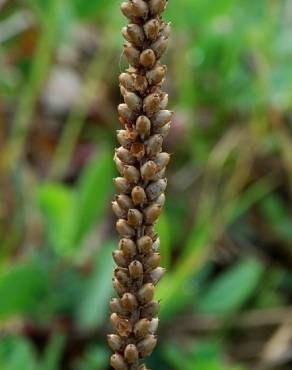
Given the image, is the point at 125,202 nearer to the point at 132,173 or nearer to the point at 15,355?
the point at 132,173

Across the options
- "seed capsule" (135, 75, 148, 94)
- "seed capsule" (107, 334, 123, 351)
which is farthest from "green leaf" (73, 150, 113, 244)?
"seed capsule" (135, 75, 148, 94)

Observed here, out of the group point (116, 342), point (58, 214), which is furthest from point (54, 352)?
point (116, 342)

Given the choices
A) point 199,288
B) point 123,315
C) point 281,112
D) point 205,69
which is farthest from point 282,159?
point 123,315

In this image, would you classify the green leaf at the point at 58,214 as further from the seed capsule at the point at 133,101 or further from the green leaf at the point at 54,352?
the seed capsule at the point at 133,101

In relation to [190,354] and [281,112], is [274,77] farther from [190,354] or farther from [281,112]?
[190,354]

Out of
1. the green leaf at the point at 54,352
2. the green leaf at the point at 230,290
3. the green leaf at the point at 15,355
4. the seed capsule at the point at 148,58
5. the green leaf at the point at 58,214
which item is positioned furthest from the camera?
the green leaf at the point at 230,290

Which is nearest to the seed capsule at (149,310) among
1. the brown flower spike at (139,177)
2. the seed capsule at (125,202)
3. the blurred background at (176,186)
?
the brown flower spike at (139,177)
